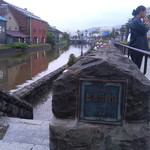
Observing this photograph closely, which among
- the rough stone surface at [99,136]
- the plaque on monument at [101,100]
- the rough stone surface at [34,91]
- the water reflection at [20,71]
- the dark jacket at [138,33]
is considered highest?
the dark jacket at [138,33]

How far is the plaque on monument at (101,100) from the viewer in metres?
2.42

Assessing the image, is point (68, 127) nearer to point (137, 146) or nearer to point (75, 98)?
point (75, 98)

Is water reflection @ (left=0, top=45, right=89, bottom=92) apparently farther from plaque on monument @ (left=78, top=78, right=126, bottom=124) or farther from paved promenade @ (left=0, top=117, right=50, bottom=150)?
plaque on monument @ (left=78, top=78, right=126, bottom=124)

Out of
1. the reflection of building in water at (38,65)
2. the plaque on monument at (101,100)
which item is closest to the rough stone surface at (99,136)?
the plaque on monument at (101,100)

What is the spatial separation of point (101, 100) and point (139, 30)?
7.75ft

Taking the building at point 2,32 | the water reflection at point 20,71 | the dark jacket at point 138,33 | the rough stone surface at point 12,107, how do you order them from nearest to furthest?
1. the dark jacket at point 138,33
2. the rough stone surface at point 12,107
3. the water reflection at point 20,71
4. the building at point 2,32

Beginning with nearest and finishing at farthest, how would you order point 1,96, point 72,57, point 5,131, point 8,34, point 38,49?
1. point 5,131
2. point 1,96
3. point 72,57
4. point 8,34
5. point 38,49

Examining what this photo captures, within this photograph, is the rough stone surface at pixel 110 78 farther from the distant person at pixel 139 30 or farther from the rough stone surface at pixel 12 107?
the rough stone surface at pixel 12 107

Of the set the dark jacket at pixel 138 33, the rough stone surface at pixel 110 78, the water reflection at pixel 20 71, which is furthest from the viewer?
the water reflection at pixel 20 71

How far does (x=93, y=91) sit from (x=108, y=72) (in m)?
0.32

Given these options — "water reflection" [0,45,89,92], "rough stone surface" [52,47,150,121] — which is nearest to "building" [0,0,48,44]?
"water reflection" [0,45,89,92]

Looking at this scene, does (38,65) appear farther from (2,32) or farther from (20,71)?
(2,32)

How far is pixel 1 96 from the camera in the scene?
4.34m

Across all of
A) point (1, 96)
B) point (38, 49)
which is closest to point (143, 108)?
point (1, 96)
